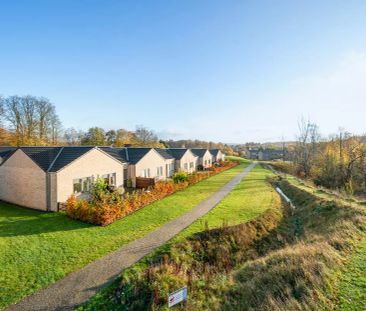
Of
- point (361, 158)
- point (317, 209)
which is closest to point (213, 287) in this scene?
point (317, 209)

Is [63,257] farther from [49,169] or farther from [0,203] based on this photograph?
[0,203]

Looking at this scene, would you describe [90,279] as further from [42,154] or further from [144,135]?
[144,135]

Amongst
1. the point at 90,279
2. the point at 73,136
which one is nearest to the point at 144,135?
the point at 73,136

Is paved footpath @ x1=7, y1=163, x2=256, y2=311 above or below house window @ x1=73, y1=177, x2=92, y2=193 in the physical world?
below

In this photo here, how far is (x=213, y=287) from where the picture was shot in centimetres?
879

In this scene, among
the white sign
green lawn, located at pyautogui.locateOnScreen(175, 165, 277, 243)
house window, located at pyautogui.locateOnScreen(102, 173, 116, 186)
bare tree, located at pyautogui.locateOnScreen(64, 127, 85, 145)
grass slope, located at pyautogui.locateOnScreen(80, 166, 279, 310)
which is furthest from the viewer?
bare tree, located at pyautogui.locateOnScreen(64, 127, 85, 145)

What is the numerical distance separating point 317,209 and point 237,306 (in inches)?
534

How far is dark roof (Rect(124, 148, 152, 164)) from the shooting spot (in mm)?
29172

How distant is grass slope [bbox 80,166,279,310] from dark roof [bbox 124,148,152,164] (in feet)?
38.8

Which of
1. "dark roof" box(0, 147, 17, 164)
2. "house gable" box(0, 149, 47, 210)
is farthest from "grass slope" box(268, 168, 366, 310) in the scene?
"dark roof" box(0, 147, 17, 164)

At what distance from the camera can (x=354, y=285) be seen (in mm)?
7297

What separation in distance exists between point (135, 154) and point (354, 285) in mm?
26193

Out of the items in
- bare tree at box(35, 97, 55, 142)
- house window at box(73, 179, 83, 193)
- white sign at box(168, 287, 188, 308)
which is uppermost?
bare tree at box(35, 97, 55, 142)

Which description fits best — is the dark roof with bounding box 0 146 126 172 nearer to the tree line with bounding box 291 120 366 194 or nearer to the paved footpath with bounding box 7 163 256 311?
the paved footpath with bounding box 7 163 256 311
